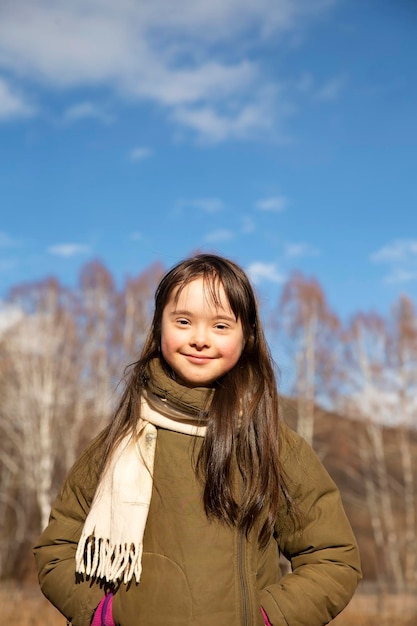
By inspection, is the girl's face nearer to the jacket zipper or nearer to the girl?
the girl

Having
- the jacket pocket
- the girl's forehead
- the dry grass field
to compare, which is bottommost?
the dry grass field

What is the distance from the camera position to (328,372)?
66.2 ft

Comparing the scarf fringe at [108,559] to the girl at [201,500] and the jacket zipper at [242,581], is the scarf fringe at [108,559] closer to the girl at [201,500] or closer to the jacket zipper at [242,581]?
the girl at [201,500]

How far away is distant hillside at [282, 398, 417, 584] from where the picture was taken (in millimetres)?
Result: 19344

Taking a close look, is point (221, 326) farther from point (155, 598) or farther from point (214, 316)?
point (155, 598)

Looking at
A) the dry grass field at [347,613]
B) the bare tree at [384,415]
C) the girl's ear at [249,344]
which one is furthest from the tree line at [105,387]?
the girl's ear at [249,344]

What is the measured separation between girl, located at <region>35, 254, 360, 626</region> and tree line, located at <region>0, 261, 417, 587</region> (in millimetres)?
16984

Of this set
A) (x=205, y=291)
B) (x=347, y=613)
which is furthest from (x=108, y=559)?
(x=347, y=613)

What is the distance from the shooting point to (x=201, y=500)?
180cm

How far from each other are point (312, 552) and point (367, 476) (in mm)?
19582

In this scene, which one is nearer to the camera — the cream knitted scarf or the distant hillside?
the cream knitted scarf

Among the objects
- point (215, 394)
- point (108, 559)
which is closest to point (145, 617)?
point (108, 559)

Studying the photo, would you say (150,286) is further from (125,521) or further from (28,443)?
(125,521)

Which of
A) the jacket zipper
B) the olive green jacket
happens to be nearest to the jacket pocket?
the olive green jacket
